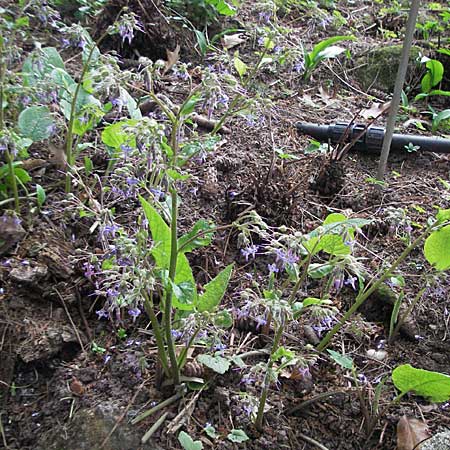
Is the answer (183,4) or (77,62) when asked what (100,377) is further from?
(183,4)

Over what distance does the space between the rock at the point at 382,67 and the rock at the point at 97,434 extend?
3006 mm

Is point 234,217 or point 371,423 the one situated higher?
point 234,217

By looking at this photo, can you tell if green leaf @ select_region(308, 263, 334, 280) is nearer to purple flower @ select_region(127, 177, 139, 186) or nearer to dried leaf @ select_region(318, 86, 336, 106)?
purple flower @ select_region(127, 177, 139, 186)

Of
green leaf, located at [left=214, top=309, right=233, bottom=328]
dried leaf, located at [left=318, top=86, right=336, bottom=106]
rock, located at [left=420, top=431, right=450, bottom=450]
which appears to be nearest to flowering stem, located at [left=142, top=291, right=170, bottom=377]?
green leaf, located at [left=214, top=309, right=233, bottom=328]

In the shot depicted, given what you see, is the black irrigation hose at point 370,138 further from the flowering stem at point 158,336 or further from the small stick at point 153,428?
the small stick at point 153,428

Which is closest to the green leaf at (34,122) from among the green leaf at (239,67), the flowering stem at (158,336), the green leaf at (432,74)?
the green leaf at (239,67)

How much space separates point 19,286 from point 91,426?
58 centimetres

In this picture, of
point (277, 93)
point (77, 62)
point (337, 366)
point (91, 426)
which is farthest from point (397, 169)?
point (91, 426)

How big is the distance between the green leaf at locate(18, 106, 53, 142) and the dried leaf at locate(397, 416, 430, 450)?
5.46ft

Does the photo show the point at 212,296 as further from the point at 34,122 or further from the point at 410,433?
the point at 34,122

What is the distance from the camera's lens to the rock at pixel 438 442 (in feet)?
5.55

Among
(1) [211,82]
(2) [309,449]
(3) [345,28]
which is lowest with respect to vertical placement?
(2) [309,449]

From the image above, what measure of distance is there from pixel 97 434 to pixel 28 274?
63 centimetres

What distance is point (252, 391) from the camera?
1.87m
